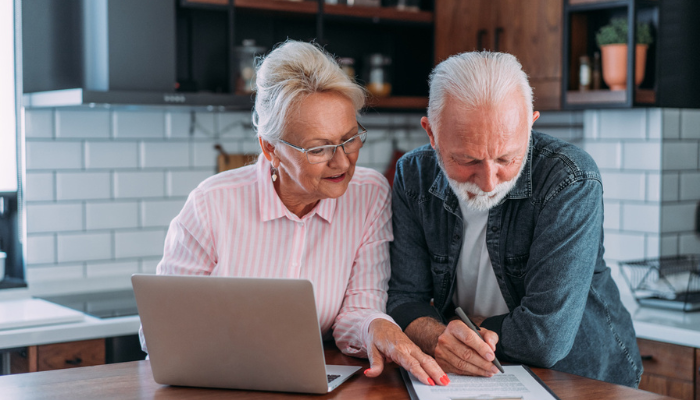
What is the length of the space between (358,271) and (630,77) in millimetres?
1482

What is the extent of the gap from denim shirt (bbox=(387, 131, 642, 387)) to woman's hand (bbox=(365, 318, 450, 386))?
16 cm

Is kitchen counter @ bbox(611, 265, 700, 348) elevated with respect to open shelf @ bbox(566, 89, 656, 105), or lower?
lower

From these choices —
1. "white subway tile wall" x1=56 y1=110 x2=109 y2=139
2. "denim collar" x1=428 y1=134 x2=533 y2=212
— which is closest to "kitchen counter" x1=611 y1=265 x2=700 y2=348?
"denim collar" x1=428 y1=134 x2=533 y2=212

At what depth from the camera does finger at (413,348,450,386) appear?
1.38 metres

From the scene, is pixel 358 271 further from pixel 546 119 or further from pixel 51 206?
pixel 546 119

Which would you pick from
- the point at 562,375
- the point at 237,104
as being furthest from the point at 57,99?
the point at 562,375

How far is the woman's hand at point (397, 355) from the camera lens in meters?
1.40

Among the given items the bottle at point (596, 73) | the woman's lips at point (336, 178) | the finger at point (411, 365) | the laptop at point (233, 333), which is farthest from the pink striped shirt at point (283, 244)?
the bottle at point (596, 73)

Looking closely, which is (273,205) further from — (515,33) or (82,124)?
(515,33)

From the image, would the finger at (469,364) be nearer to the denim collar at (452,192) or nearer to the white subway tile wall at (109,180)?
the denim collar at (452,192)

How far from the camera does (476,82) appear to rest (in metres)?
1.53

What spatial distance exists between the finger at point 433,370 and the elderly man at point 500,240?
0.21 feet

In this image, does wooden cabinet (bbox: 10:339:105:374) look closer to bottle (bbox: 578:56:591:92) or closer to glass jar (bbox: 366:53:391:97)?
glass jar (bbox: 366:53:391:97)

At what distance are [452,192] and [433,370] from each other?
525 mm
